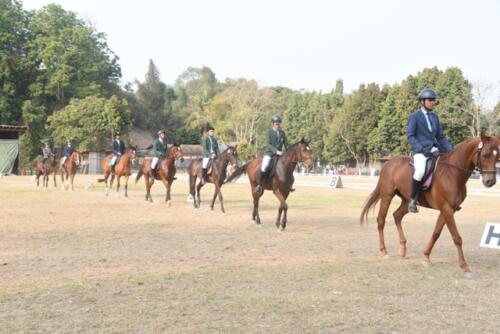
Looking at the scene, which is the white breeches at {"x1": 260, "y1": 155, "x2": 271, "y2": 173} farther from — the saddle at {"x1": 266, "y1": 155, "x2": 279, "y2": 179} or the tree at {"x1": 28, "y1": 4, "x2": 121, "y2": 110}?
the tree at {"x1": 28, "y1": 4, "x2": 121, "y2": 110}

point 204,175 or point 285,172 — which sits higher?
point 285,172

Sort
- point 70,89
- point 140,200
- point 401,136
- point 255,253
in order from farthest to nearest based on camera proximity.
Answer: point 70,89 → point 401,136 → point 140,200 → point 255,253

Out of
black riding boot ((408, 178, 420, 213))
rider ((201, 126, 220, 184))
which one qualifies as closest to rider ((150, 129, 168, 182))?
rider ((201, 126, 220, 184))

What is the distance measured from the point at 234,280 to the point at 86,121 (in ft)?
183

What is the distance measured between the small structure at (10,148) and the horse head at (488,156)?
Result: 178 ft

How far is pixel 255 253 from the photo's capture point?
10570mm

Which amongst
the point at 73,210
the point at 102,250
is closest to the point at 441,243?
the point at 102,250

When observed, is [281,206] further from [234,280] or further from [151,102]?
[151,102]

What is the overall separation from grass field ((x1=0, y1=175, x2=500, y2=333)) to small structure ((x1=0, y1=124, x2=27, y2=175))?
43644 millimetres

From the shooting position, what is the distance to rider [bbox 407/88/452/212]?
9539 millimetres

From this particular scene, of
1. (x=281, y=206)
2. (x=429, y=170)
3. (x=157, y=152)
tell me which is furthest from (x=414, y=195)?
(x=157, y=152)

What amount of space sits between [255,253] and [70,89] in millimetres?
62457

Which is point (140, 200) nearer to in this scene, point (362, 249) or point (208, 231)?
point (208, 231)

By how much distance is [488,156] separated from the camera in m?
8.70
